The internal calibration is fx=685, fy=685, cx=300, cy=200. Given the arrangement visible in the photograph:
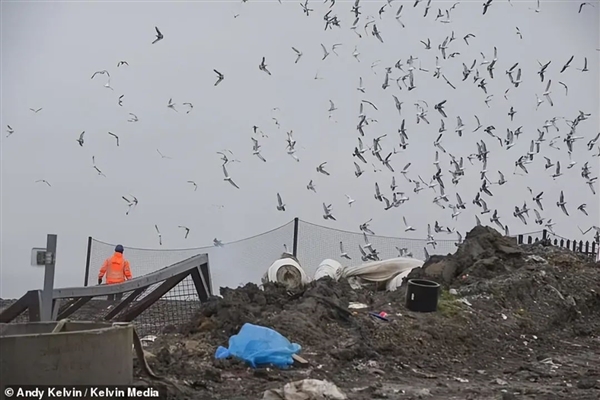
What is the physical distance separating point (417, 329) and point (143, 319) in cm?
415

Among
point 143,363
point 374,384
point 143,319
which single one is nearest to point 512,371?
point 374,384

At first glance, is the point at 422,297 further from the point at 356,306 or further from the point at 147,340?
the point at 147,340

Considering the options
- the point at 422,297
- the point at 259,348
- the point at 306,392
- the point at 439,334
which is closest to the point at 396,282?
the point at 422,297

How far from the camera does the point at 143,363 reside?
4.52 meters

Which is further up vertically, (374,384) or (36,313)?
(36,313)

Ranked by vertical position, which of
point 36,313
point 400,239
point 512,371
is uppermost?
point 400,239

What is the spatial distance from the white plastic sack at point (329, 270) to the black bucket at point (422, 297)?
2.45 metres

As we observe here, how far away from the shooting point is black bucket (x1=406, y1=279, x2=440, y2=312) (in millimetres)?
8148

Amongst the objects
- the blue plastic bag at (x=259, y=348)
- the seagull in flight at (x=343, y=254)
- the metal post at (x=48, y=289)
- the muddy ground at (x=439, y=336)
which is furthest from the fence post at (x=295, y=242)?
the metal post at (x=48, y=289)

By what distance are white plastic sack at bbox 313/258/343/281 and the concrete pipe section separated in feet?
21.3

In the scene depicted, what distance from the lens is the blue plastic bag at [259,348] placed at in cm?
592

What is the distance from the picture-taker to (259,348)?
5957mm

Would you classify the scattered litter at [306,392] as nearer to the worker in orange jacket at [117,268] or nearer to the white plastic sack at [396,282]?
the white plastic sack at [396,282]

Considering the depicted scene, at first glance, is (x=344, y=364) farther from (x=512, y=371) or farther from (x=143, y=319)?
(x=143, y=319)
